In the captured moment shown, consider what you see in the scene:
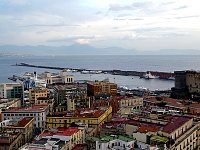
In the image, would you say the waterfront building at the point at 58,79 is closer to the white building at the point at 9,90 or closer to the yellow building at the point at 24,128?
the white building at the point at 9,90

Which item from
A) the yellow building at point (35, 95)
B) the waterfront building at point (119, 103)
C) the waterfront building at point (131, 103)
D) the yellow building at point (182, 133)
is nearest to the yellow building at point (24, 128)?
the yellow building at point (182, 133)

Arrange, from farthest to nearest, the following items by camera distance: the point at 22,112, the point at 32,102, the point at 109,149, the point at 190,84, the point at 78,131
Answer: the point at 190,84 → the point at 32,102 → the point at 22,112 → the point at 78,131 → the point at 109,149

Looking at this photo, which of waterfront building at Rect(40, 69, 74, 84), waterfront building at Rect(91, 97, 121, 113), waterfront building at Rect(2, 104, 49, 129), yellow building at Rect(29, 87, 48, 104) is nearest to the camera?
waterfront building at Rect(2, 104, 49, 129)

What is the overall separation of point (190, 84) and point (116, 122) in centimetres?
2892

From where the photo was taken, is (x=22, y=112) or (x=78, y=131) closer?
(x=78, y=131)

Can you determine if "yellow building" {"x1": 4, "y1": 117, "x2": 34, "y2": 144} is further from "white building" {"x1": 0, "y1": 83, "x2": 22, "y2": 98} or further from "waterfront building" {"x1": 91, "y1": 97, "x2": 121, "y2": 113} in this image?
"white building" {"x1": 0, "y1": 83, "x2": 22, "y2": 98}

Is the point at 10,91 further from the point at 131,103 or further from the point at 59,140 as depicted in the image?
the point at 59,140

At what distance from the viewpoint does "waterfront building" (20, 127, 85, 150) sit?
20781 mm

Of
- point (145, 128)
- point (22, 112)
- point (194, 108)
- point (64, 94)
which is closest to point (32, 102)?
point (64, 94)

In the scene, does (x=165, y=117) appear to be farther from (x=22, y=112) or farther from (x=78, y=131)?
(x=22, y=112)

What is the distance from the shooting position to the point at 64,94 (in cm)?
4938

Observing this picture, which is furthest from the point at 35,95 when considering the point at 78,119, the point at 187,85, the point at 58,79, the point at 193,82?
the point at 58,79

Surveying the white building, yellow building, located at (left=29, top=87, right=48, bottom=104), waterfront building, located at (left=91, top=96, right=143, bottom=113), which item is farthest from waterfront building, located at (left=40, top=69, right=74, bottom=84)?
waterfront building, located at (left=91, top=96, right=143, bottom=113)

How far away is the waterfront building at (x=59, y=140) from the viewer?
20781 millimetres
